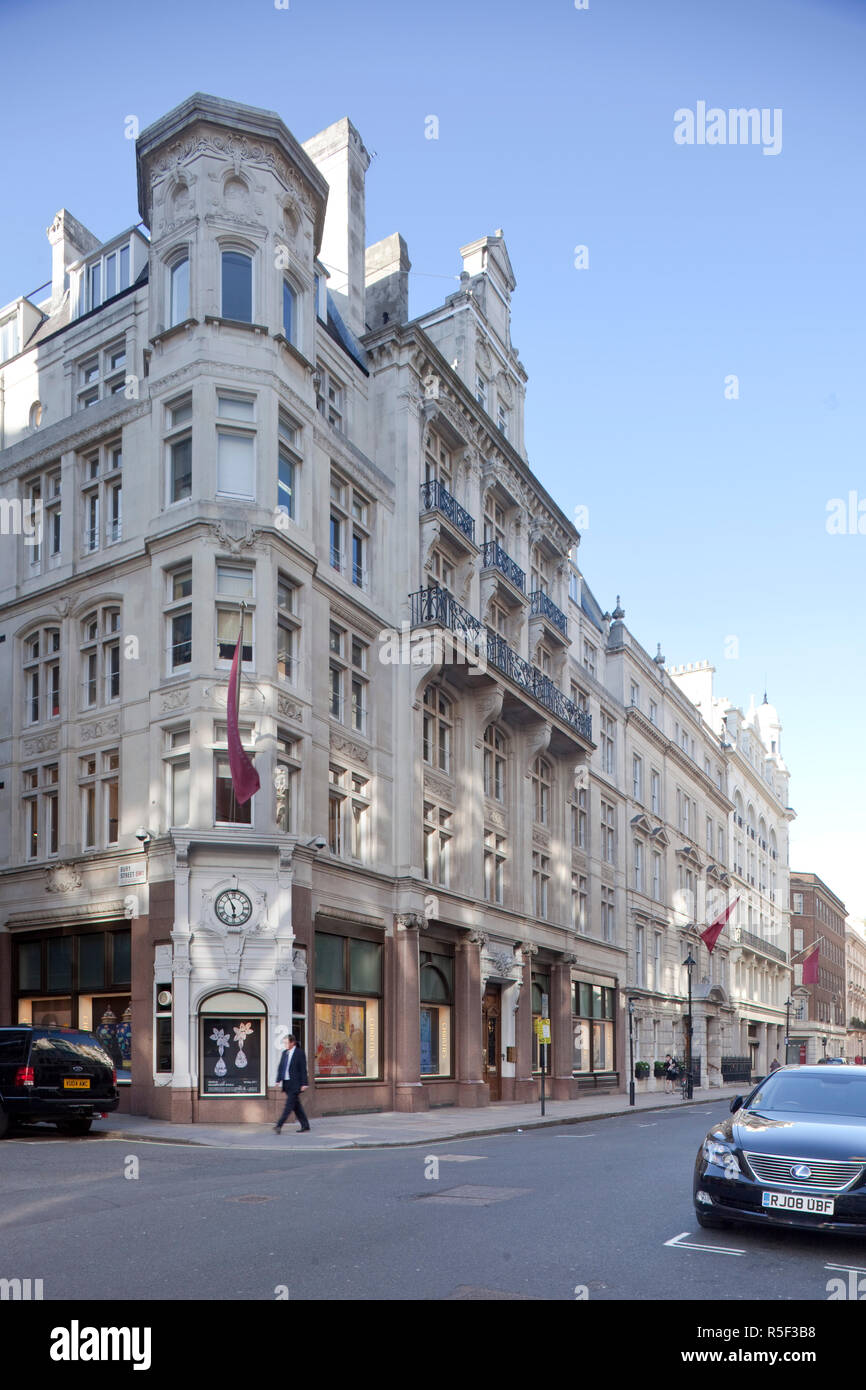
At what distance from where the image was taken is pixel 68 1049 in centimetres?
1894

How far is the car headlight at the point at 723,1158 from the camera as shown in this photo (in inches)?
373

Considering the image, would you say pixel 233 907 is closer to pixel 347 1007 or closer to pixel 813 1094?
pixel 347 1007

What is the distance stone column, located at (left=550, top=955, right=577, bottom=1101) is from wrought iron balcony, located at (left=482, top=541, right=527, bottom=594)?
12518mm

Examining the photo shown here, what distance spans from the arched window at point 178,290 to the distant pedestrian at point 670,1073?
117ft

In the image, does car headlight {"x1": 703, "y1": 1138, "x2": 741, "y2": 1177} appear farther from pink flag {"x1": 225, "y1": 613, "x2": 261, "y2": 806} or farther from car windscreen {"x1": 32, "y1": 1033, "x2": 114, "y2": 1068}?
pink flag {"x1": 225, "y1": 613, "x2": 261, "y2": 806}

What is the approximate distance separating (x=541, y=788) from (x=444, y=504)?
1202 cm

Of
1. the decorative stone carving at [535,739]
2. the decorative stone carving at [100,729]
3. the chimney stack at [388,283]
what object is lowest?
the decorative stone carving at [100,729]

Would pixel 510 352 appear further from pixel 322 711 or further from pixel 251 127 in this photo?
pixel 322 711

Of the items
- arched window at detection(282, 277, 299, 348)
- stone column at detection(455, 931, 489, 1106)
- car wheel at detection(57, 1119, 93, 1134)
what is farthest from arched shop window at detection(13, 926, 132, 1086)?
arched window at detection(282, 277, 299, 348)

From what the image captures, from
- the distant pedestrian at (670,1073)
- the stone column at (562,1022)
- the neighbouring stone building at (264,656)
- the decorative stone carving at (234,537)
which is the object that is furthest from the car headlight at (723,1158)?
the distant pedestrian at (670,1073)

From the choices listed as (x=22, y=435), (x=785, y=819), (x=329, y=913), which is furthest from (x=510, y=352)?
(x=785, y=819)

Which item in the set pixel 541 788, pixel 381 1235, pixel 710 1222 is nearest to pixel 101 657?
pixel 541 788

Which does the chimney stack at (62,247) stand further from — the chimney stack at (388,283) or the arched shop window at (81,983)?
the arched shop window at (81,983)

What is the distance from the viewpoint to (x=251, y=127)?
1077 inches
